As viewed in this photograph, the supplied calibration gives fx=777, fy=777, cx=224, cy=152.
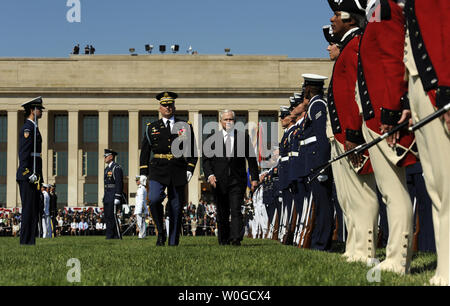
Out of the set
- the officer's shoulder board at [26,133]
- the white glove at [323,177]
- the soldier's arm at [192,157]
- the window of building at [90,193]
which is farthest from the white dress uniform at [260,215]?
the window of building at [90,193]

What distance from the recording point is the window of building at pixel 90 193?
78.0 m

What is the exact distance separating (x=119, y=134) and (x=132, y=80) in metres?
6.58

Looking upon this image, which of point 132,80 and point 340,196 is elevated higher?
point 132,80

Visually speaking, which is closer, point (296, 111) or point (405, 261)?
point (405, 261)

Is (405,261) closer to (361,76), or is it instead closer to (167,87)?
(361,76)

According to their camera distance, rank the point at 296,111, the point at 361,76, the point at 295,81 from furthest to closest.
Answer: the point at 295,81 < the point at 296,111 < the point at 361,76

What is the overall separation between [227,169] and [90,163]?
67.2 m

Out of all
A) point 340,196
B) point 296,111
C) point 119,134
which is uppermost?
point 119,134

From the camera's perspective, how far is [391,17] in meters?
5.82

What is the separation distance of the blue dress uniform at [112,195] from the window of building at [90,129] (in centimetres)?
5690

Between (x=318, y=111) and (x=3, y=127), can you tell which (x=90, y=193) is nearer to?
(x=3, y=127)

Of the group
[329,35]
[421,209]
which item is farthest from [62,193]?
[329,35]

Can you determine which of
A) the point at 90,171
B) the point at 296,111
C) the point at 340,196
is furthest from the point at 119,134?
the point at 340,196

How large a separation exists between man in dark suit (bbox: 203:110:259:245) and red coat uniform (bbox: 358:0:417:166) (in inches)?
291
